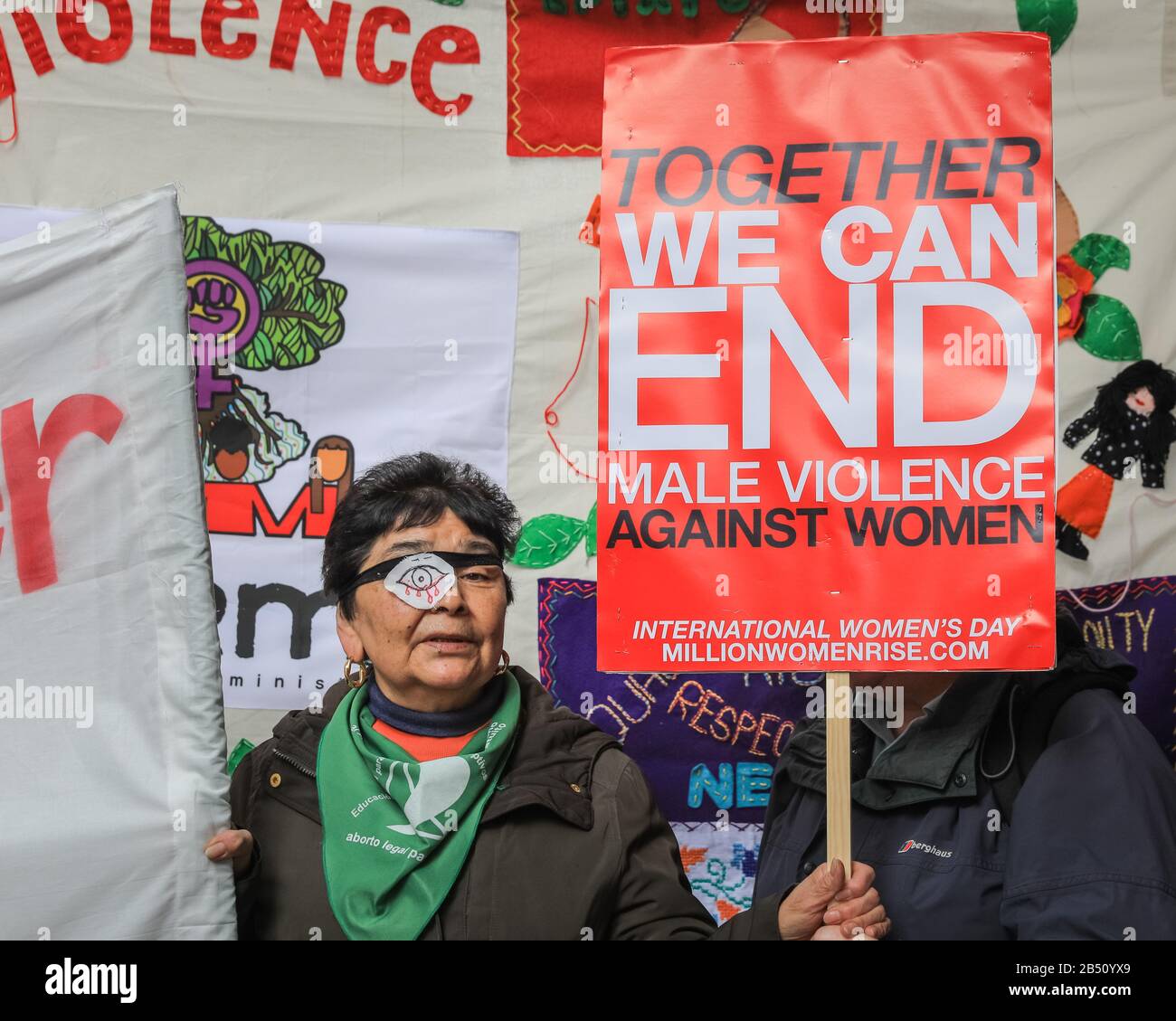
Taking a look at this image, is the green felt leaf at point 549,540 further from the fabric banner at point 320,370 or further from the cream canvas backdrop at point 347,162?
the fabric banner at point 320,370

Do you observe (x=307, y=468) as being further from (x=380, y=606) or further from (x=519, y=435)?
(x=380, y=606)

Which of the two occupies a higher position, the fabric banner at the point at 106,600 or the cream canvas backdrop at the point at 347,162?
the cream canvas backdrop at the point at 347,162

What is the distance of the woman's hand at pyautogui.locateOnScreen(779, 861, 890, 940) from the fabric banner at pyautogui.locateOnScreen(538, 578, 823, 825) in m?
1.29

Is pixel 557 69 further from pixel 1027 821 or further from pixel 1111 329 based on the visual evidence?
pixel 1027 821

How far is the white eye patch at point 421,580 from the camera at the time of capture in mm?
2480

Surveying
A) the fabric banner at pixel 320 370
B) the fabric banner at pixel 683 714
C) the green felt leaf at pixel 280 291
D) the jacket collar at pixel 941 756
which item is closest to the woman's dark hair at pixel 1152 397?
the fabric banner at pixel 683 714

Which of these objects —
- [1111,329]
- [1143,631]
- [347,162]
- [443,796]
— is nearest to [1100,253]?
[1111,329]

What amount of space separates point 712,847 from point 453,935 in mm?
1366

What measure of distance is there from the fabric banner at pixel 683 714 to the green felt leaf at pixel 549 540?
0.20 feet

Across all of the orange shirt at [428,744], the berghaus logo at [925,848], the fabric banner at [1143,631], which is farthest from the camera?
the fabric banner at [1143,631]

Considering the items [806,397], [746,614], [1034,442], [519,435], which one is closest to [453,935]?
[746,614]

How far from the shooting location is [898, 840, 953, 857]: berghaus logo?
7.75 ft

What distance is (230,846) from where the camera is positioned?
7.09ft

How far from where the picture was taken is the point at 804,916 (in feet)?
7.30
